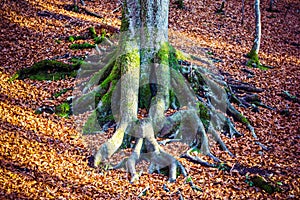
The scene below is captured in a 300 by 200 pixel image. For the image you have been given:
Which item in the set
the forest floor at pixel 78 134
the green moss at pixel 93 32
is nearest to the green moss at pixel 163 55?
the forest floor at pixel 78 134

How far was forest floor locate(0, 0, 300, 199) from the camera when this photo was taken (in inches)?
248

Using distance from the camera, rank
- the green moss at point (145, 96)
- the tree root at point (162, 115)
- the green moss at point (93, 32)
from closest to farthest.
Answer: the tree root at point (162, 115) → the green moss at point (145, 96) → the green moss at point (93, 32)

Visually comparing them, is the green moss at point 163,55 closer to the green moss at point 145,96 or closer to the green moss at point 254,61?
the green moss at point 145,96

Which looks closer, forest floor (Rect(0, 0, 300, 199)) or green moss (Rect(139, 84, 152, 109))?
forest floor (Rect(0, 0, 300, 199))

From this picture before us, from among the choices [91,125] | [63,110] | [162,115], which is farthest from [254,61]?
[63,110]

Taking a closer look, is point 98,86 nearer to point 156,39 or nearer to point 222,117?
point 156,39

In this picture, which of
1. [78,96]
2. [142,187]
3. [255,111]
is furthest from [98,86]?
[255,111]

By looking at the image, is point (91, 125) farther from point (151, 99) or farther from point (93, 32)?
point (93, 32)

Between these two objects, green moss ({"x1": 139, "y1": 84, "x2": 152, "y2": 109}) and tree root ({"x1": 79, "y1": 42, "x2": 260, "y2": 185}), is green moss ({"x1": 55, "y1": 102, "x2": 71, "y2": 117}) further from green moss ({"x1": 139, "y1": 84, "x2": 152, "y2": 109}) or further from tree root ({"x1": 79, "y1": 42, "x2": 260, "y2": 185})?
green moss ({"x1": 139, "y1": 84, "x2": 152, "y2": 109})

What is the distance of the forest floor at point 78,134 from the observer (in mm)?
6305

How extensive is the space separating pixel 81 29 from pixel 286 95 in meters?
9.01

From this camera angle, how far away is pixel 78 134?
7836 mm

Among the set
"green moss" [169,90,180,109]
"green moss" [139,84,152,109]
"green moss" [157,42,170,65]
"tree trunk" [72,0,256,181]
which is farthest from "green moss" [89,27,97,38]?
"green moss" [169,90,180,109]

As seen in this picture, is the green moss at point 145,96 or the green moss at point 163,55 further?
the green moss at point 145,96
